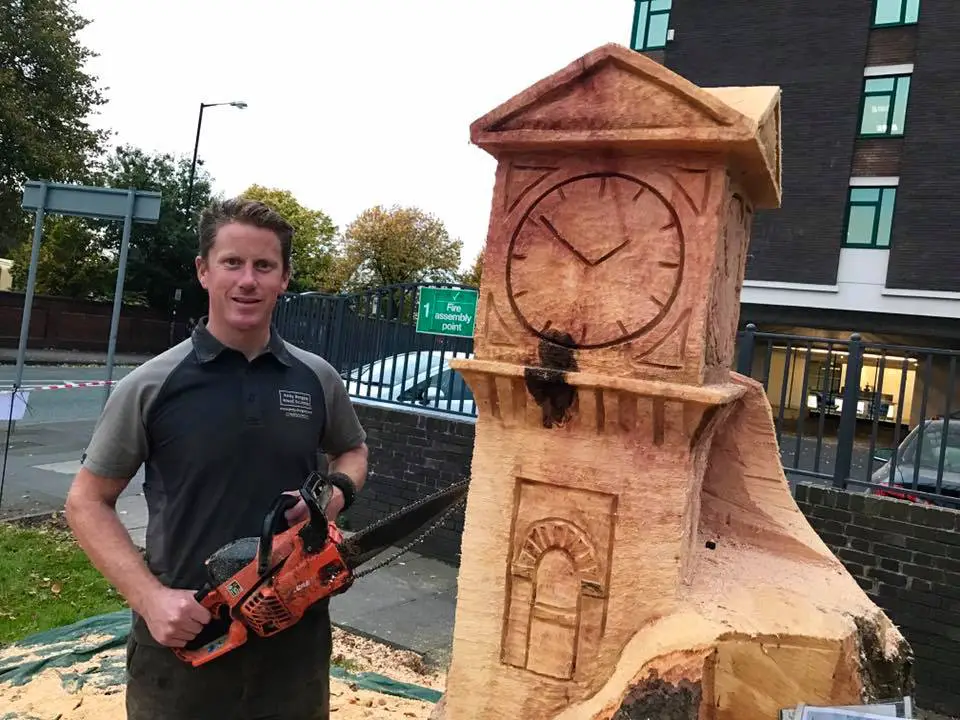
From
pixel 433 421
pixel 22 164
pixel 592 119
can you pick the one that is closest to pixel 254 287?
pixel 592 119

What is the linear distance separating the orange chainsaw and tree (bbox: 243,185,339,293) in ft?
93.3

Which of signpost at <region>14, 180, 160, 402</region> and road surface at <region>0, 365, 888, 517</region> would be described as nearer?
road surface at <region>0, 365, 888, 517</region>

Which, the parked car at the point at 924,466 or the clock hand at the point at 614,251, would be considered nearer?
the clock hand at the point at 614,251

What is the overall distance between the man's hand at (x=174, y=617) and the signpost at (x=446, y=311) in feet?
13.3

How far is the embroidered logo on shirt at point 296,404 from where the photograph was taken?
1.85 meters

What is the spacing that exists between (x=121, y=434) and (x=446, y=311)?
415 cm

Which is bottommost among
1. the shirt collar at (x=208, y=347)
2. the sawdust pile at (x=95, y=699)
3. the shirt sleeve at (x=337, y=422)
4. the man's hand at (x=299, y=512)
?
the sawdust pile at (x=95, y=699)

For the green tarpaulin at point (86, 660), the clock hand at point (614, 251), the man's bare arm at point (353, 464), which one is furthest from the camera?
the green tarpaulin at point (86, 660)

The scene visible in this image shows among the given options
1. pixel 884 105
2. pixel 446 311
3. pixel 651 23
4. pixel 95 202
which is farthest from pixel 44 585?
pixel 651 23

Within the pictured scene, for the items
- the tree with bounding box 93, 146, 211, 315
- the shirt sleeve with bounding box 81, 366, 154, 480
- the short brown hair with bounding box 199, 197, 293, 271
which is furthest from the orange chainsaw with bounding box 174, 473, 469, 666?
the tree with bounding box 93, 146, 211, 315

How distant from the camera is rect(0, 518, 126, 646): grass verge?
3943mm

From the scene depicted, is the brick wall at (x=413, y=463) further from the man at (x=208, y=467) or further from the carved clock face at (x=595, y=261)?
the carved clock face at (x=595, y=261)

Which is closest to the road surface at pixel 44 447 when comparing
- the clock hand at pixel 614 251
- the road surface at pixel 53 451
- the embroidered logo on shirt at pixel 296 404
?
the road surface at pixel 53 451

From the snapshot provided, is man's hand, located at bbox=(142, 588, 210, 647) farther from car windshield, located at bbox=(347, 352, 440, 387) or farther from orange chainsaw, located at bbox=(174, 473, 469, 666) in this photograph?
car windshield, located at bbox=(347, 352, 440, 387)
